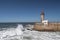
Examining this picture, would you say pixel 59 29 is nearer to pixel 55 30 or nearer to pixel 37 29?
pixel 55 30

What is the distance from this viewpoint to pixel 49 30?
34875mm

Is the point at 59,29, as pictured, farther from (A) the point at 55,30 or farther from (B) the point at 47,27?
(B) the point at 47,27

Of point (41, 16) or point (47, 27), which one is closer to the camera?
point (47, 27)

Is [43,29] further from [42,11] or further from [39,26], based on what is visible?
[42,11]

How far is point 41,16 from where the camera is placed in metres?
46.7

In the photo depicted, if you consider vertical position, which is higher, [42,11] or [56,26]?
[42,11]

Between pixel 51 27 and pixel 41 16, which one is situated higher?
pixel 41 16

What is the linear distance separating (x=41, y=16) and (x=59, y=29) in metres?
13.1

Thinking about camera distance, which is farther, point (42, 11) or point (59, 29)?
point (42, 11)

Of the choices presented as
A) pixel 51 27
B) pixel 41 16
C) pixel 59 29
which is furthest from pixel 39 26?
pixel 41 16

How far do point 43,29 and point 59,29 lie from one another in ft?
14.8

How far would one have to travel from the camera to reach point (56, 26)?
3494 centimetres

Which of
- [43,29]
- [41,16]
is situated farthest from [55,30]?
[41,16]

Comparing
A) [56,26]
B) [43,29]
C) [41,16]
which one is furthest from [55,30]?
[41,16]
